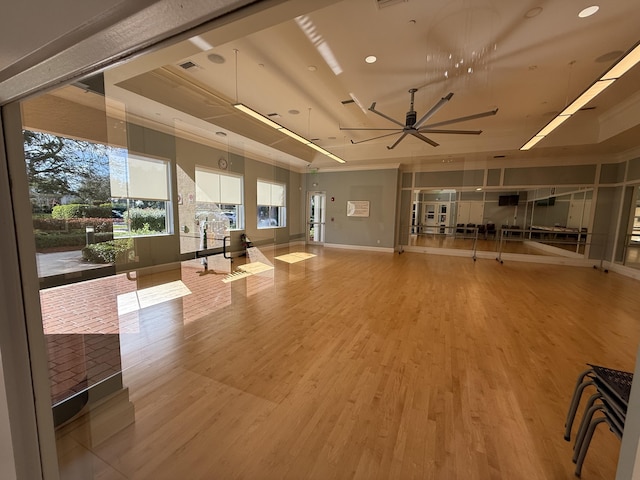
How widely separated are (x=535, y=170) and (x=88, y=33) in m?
9.86

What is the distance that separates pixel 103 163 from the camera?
1793mm

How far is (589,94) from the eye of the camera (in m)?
3.05

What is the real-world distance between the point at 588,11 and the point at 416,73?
185 centimetres

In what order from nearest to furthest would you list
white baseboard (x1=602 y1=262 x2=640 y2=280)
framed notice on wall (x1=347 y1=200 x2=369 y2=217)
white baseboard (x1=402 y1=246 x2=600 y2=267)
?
white baseboard (x1=602 y1=262 x2=640 y2=280) < white baseboard (x1=402 y1=246 x2=600 y2=267) < framed notice on wall (x1=347 y1=200 x2=369 y2=217)

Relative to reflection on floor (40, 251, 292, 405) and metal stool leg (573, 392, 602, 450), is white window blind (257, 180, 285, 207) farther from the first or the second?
metal stool leg (573, 392, 602, 450)

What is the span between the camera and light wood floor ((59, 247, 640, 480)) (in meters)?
1.46

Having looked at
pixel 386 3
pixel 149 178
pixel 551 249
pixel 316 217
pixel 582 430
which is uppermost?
pixel 386 3

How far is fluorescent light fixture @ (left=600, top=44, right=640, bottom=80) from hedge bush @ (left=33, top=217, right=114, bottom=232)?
428 cm

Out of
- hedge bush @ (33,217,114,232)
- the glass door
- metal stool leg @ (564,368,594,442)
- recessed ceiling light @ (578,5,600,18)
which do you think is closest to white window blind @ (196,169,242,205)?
the glass door

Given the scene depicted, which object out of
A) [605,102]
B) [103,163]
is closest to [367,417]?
[103,163]

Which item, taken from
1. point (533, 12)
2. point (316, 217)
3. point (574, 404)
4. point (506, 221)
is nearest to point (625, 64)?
point (533, 12)

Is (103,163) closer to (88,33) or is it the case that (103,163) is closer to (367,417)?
(88,33)

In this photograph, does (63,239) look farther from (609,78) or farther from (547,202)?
(547,202)

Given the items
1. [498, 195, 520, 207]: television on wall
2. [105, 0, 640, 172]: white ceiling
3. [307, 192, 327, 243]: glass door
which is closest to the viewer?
[105, 0, 640, 172]: white ceiling
